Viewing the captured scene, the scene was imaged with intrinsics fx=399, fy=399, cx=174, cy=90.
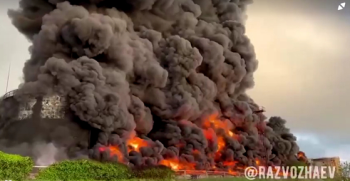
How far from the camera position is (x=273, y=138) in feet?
91.9

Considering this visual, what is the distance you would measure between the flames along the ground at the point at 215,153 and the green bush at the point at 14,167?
219 inches

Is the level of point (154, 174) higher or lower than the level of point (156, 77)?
lower

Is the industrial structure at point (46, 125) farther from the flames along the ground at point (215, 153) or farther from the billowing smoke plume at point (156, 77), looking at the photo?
the flames along the ground at point (215, 153)

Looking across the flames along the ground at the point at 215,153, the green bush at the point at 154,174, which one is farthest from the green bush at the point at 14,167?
the flames along the ground at the point at 215,153

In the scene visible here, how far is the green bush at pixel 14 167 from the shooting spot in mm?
11672

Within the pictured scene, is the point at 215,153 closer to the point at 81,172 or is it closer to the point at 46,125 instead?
the point at 46,125

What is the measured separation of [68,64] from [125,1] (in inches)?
257

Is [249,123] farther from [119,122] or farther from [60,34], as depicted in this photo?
[60,34]

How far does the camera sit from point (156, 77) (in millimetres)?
21719

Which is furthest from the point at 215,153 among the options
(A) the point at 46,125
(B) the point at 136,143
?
(A) the point at 46,125

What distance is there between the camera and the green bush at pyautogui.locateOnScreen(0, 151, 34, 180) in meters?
11.7

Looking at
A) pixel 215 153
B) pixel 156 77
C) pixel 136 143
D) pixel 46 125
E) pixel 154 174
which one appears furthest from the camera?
pixel 215 153

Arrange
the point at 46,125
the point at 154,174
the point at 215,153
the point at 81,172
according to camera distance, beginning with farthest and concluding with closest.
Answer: the point at 215,153, the point at 46,125, the point at 154,174, the point at 81,172

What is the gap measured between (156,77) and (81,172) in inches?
381
